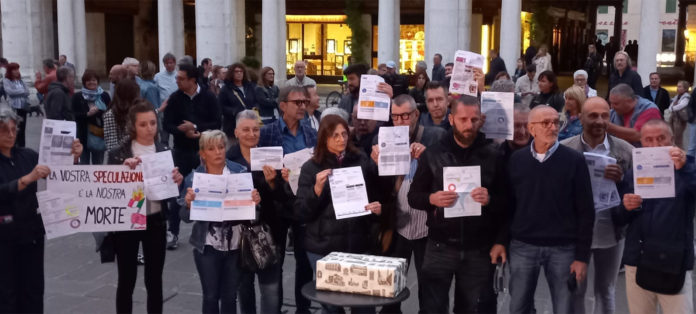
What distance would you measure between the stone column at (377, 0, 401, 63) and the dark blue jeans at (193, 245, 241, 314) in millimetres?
17339

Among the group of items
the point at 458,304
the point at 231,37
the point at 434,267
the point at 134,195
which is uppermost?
the point at 231,37

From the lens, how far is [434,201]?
4828mm

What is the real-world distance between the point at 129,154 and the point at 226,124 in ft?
15.7

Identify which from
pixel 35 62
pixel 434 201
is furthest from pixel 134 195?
pixel 35 62

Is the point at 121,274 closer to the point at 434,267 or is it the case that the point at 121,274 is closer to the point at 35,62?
the point at 434,267

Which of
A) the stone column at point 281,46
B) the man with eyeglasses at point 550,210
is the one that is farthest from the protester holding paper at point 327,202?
the stone column at point 281,46

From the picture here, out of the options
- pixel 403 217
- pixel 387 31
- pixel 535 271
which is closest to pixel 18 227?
pixel 403 217

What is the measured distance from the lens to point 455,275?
16.7 feet

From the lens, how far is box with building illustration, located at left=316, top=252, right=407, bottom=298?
4.40 metres

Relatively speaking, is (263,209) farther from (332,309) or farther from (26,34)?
(26,34)

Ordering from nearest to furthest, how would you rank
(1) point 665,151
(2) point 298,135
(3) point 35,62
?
(1) point 665,151
(2) point 298,135
(3) point 35,62

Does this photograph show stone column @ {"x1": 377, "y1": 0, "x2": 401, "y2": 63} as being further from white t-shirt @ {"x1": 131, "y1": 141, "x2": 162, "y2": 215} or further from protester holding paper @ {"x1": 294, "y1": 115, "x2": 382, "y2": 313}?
protester holding paper @ {"x1": 294, "y1": 115, "x2": 382, "y2": 313}

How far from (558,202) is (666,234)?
2.45 feet

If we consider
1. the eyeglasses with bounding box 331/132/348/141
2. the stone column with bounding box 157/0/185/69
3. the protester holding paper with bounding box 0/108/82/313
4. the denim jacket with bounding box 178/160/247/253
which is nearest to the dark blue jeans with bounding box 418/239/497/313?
the eyeglasses with bounding box 331/132/348/141
